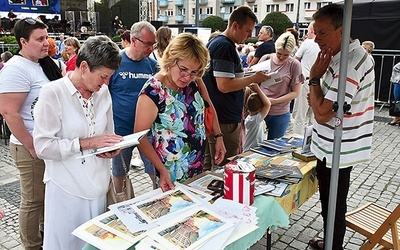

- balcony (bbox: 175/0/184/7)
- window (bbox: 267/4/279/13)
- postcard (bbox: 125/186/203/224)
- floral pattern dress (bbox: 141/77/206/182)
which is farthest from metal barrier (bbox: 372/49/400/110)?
balcony (bbox: 175/0/184/7)

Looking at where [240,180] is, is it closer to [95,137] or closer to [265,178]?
[265,178]

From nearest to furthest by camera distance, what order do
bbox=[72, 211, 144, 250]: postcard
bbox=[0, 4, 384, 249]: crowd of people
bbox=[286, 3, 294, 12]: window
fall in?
1. bbox=[72, 211, 144, 250]: postcard
2. bbox=[0, 4, 384, 249]: crowd of people
3. bbox=[286, 3, 294, 12]: window

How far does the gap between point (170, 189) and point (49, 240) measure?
0.68 meters

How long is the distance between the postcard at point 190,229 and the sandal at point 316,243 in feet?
5.28

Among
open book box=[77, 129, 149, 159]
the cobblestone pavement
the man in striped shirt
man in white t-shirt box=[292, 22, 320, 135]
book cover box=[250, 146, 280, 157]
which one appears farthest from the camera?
man in white t-shirt box=[292, 22, 320, 135]

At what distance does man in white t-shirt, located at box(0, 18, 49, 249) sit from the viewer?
2.16 m

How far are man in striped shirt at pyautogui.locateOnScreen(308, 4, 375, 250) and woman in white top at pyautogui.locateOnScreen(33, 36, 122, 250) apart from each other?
1229mm

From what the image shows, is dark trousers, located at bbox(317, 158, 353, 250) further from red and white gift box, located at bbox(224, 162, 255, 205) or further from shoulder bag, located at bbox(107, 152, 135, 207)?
shoulder bag, located at bbox(107, 152, 135, 207)

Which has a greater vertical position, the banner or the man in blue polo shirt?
the banner

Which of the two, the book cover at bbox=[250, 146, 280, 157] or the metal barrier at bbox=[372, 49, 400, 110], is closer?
the book cover at bbox=[250, 146, 280, 157]

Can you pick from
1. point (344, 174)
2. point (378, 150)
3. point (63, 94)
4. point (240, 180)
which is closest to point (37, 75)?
point (63, 94)

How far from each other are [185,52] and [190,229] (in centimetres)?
94

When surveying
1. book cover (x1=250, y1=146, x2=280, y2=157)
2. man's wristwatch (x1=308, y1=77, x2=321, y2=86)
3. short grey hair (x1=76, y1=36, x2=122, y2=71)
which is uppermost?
short grey hair (x1=76, y1=36, x2=122, y2=71)

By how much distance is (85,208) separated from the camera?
5.74ft
